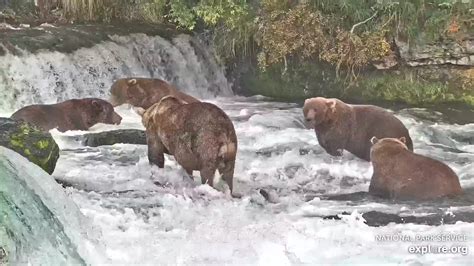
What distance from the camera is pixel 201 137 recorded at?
6156mm

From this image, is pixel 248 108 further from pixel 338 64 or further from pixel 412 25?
pixel 412 25

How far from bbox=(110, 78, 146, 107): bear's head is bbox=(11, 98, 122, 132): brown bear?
0.38 meters

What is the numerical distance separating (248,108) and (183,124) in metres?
6.22

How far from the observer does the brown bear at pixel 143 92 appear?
33.3 ft

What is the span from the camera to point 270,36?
13688 mm

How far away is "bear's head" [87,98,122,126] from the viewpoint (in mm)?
9951

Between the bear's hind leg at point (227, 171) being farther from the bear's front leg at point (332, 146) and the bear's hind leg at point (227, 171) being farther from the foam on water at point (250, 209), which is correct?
the bear's front leg at point (332, 146)

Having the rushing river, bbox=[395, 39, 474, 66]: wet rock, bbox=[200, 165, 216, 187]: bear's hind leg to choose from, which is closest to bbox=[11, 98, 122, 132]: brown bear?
the rushing river

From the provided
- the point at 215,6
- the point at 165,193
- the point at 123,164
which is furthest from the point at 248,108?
the point at 165,193

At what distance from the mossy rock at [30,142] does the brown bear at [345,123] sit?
3293 millimetres

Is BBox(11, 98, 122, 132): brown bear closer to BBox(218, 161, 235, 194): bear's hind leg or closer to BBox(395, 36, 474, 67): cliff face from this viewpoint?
BBox(218, 161, 235, 194): bear's hind leg

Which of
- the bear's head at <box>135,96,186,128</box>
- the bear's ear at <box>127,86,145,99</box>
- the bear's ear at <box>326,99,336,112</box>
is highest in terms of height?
the bear's head at <box>135,96,186,128</box>

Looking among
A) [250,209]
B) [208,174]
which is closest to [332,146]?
[250,209]

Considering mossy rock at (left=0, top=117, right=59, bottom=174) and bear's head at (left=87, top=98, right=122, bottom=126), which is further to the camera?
bear's head at (left=87, top=98, right=122, bottom=126)
